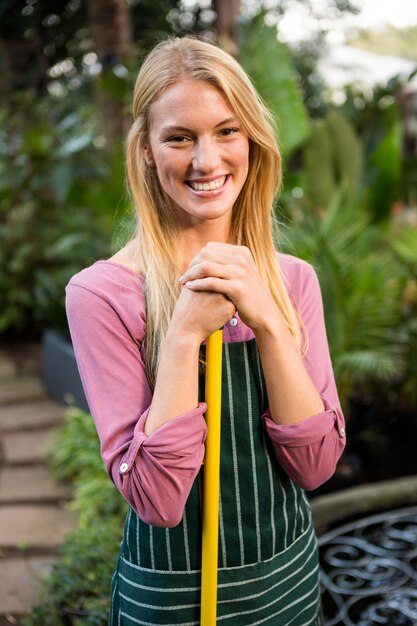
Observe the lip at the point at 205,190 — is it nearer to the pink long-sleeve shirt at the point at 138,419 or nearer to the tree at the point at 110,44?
the pink long-sleeve shirt at the point at 138,419

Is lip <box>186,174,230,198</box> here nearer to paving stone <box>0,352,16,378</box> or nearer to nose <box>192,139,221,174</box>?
nose <box>192,139,221,174</box>

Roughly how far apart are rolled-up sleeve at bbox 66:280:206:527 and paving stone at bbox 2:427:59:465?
3339 millimetres

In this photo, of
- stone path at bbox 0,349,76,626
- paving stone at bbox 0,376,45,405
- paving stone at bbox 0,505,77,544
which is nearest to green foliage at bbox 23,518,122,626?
stone path at bbox 0,349,76,626

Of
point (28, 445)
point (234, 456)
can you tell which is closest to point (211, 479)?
point (234, 456)

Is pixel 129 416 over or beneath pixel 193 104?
beneath

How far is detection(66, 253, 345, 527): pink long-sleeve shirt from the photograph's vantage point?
126cm

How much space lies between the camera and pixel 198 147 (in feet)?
4.39

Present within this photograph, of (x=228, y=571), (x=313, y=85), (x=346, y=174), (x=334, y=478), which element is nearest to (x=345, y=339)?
(x=334, y=478)

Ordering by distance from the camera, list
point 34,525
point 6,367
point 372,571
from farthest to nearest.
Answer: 1. point 6,367
2. point 34,525
3. point 372,571

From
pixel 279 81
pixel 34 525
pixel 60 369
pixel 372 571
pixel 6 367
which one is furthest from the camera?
pixel 6 367

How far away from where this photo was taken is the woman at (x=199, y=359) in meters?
1.27

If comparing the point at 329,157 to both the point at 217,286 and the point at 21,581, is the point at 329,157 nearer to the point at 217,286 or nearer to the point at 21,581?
the point at 21,581

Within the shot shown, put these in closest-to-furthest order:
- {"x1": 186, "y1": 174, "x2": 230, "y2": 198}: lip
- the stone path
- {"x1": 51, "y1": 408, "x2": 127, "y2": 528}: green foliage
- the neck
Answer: {"x1": 186, "y1": 174, "x2": 230, "y2": 198}: lip
the neck
the stone path
{"x1": 51, "y1": 408, "x2": 127, "y2": 528}: green foliage

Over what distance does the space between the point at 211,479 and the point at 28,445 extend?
144 inches
